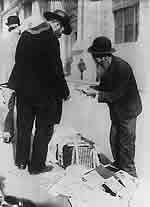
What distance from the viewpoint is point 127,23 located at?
107cm

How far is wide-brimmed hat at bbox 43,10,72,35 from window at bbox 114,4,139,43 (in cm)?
20

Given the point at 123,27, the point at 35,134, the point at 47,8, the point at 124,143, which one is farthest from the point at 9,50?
the point at 124,143

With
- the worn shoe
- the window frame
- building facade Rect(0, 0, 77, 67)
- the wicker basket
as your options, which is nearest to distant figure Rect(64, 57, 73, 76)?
building facade Rect(0, 0, 77, 67)

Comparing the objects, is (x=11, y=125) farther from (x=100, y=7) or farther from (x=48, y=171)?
(x=100, y=7)

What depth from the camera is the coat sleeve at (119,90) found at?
43.2 inches

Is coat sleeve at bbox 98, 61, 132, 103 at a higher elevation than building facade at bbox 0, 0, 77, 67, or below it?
below

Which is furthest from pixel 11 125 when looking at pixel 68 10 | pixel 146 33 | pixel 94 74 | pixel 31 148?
pixel 146 33

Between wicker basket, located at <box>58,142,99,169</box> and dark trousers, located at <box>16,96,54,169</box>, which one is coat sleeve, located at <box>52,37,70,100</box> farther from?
wicker basket, located at <box>58,142,99,169</box>

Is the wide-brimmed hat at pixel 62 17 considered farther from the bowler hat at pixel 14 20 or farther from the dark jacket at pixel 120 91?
the dark jacket at pixel 120 91

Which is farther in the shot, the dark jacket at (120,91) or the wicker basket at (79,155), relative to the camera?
the wicker basket at (79,155)

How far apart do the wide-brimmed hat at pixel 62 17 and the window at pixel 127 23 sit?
200 millimetres

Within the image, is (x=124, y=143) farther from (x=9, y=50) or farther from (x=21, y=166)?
(x=9, y=50)

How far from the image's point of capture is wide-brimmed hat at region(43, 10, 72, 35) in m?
1.14

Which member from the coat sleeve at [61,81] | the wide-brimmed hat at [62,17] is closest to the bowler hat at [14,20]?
the wide-brimmed hat at [62,17]
